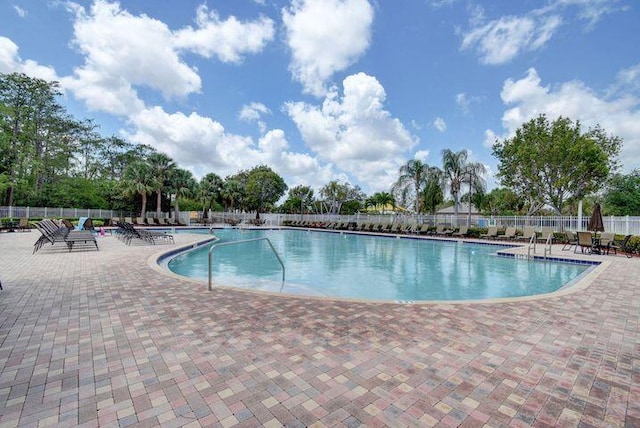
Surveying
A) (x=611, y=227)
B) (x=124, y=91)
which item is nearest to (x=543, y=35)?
(x=611, y=227)

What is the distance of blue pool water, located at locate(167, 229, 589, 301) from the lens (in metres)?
7.48

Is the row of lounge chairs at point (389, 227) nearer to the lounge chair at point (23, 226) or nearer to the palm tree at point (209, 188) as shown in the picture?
the palm tree at point (209, 188)

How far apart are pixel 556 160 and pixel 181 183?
33.4 metres

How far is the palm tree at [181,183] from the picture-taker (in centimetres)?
3375

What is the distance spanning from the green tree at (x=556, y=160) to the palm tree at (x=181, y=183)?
30.5m

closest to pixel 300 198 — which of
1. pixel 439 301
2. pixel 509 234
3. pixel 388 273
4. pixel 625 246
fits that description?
pixel 509 234

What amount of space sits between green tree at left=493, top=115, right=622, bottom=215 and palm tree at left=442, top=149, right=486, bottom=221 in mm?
2297

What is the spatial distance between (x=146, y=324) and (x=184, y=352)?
3.54ft

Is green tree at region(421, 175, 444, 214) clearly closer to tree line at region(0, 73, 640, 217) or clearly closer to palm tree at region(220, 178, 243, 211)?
tree line at region(0, 73, 640, 217)

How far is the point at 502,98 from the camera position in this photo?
1719cm

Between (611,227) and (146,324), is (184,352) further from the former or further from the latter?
(611,227)

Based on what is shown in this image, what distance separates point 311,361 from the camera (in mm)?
2828

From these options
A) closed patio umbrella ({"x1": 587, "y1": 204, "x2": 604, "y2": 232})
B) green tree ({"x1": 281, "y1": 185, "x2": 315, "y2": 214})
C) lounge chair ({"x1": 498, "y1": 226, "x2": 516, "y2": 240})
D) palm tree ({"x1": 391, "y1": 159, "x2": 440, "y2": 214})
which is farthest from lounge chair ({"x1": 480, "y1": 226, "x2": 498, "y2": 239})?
green tree ({"x1": 281, "y1": 185, "x2": 315, "y2": 214})

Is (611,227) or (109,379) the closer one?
(109,379)
